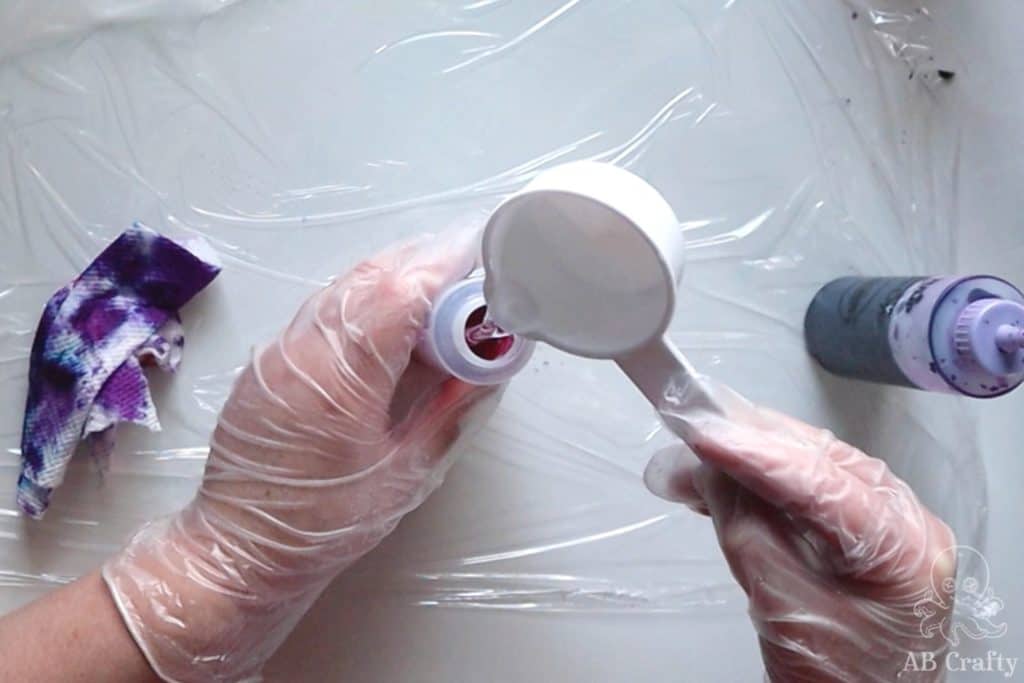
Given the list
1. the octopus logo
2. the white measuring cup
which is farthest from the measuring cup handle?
the octopus logo

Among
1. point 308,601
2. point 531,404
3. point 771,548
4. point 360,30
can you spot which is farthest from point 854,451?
point 360,30

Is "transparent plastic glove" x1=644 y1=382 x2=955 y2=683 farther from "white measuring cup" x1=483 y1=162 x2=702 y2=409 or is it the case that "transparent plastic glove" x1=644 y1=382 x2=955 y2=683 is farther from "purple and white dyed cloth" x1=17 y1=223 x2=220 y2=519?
"purple and white dyed cloth" x1=17 y1=223 x2=220 y2=519

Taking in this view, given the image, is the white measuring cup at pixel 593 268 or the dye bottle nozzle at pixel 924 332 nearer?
the white measuring cup at pixel 593 268

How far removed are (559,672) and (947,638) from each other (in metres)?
0.31

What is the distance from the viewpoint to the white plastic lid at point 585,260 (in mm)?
470

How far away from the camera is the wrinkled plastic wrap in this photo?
770 mm

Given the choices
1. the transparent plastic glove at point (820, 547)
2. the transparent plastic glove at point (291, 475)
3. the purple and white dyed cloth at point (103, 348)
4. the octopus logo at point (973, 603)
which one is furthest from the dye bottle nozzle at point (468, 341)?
the octopus logo at point (973, 603)

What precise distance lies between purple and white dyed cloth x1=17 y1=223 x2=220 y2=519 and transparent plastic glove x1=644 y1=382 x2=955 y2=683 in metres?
0.44

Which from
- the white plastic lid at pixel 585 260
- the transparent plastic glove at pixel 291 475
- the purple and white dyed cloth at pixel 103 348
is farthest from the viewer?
the purple and white dyed cloth at pixel 103 348

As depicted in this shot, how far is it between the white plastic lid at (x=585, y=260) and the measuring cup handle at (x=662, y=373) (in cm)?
1

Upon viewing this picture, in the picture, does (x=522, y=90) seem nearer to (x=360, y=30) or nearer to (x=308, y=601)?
(x=360, y=30)

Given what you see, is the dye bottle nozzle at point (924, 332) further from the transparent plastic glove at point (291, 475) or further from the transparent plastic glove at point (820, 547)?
the transparent plastic glove at point (291, 475)

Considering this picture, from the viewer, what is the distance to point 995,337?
25.7 inches

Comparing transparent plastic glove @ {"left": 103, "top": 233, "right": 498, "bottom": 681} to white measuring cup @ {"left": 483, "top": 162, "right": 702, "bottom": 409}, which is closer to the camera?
white measuring cup @ {"left": 483, "top": 162, "right": 702, "bottom": 409}
